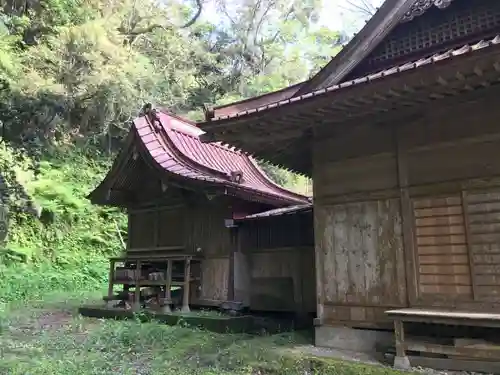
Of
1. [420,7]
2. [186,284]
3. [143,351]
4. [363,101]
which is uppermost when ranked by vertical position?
[420,7]

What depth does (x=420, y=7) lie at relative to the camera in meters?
6.46

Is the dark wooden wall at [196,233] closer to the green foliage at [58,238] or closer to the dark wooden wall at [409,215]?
the dark wooden wall at [409,215]

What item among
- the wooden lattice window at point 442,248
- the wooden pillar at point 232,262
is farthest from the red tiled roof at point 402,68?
the wooden pillar at point 232,262

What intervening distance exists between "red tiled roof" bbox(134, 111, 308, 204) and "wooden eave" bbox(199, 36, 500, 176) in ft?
10.1

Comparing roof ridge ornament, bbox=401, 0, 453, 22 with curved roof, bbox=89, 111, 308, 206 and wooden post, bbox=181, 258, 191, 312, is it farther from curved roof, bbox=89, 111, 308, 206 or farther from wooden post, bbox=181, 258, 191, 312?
wooden post, bbox=181, 258, 191, 312

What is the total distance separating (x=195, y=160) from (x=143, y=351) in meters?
5.35

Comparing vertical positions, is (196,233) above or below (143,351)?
above

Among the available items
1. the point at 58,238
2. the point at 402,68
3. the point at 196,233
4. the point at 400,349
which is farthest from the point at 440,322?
the point at 58,238

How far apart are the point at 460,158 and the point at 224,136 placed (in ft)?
10.8

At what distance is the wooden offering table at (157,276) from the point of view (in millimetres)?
10828

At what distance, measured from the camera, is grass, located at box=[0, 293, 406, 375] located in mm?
5898

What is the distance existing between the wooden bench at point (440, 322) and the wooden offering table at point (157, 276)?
618cm

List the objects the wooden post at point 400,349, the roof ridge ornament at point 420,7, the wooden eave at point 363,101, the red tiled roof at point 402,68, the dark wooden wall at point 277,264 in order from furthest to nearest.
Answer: the dark wooden wall at point 277,264 → the roof ridge ornament at point 420,7 → the wooden post at point 400,349 → the wooden eave at point 363,101 → the red tiled roof at point 402,68

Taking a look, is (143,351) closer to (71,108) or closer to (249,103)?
(249,103)
